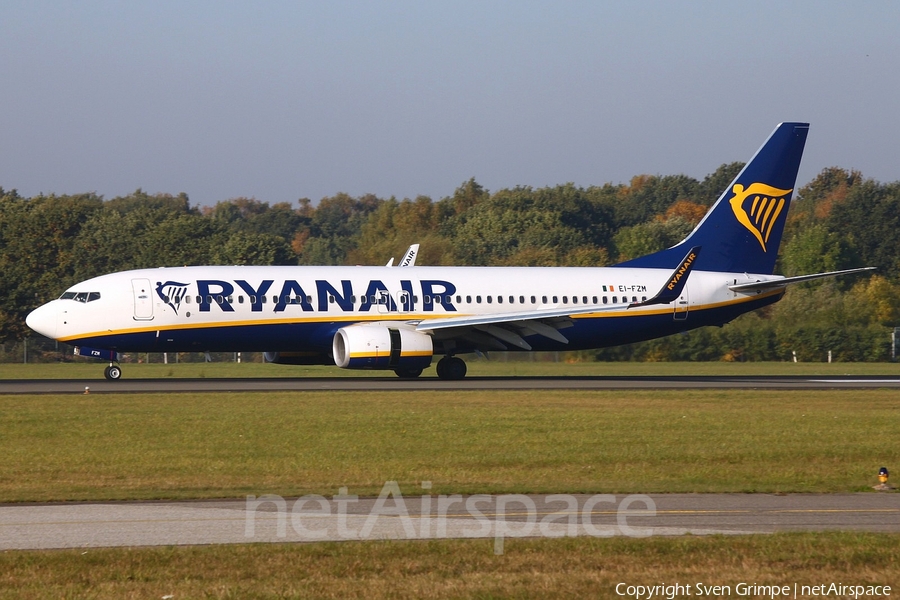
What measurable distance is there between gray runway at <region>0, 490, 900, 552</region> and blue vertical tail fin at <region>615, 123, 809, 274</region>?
31974mm

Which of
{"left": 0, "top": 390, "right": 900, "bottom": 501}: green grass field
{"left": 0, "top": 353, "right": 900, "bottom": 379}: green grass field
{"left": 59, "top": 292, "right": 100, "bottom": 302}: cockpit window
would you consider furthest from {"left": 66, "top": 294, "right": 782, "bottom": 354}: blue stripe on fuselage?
{"left": 0, "top": 390, "right": 900, "bottom": 501}: green grass field

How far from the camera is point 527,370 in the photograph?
48.3m

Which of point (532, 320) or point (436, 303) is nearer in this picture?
point (532, 320)

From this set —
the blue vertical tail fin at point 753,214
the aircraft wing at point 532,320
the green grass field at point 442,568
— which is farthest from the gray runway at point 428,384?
the green grass field at point 442,568

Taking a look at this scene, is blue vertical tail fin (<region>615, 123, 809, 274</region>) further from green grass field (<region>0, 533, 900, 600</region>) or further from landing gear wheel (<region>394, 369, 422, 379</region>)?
green grass field (<region>0, 533, 900, 600</region>)

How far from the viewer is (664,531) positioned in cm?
1234

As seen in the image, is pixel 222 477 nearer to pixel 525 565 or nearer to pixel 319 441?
pixel 319 441

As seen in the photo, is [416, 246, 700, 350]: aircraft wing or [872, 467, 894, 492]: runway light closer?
[872, 467, 894, 492]: runway light

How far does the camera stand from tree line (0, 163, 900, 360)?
61.2m

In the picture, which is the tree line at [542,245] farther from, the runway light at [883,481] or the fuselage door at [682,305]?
the runway light at [883,481]

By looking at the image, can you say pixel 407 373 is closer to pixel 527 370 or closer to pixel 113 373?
pixel 527 370

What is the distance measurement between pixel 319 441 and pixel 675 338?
4207 cm

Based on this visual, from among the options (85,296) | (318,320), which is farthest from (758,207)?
(85,296)

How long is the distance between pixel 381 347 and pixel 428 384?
1.85 metres
